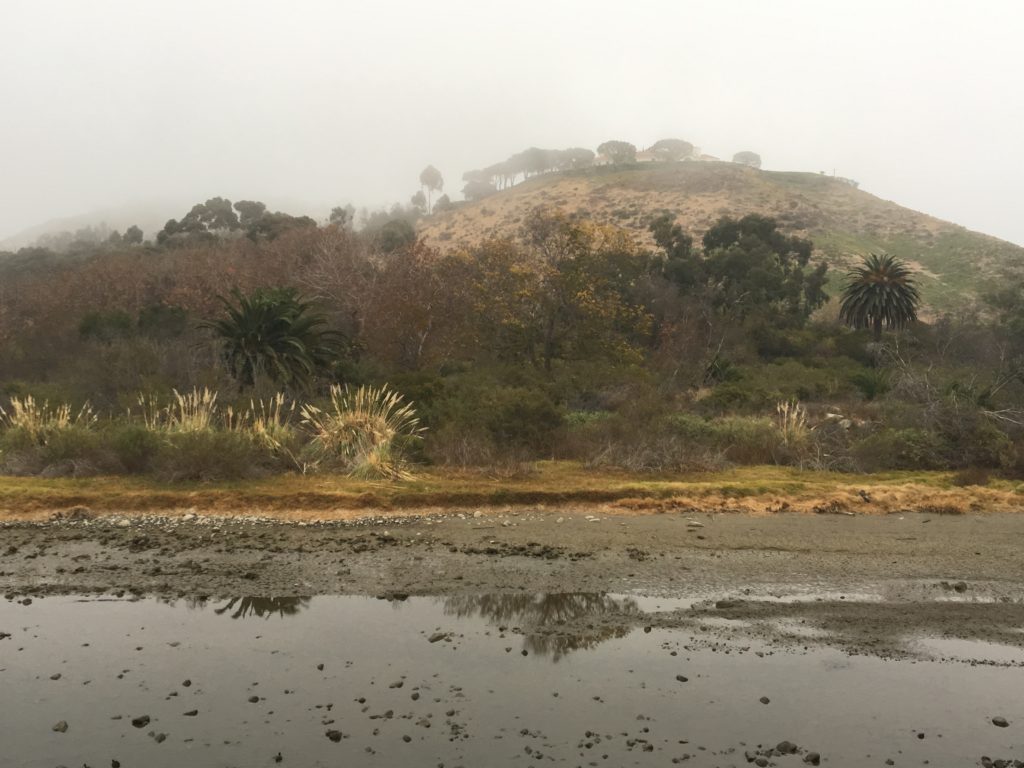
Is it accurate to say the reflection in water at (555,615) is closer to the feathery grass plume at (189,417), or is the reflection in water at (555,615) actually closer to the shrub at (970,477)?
the feathery grass plume at (189,417)

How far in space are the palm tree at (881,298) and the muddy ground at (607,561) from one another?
3072cm

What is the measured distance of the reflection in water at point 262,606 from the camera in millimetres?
8281

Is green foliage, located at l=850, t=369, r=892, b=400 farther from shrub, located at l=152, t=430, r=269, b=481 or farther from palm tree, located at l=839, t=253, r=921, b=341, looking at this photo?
shrub, located at l=152, t=430, r=269, b=481

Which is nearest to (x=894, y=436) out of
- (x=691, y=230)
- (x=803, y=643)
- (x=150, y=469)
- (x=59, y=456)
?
(x=803, y=643)

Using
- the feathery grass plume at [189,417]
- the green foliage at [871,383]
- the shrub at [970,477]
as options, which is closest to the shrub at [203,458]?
the feathery grass plume at [189,417]

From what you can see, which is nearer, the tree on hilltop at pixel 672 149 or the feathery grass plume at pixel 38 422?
the feathery grass plume at pixel 38 422

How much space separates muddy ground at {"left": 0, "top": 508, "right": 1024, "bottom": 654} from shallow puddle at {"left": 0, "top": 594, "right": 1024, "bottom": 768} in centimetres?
72

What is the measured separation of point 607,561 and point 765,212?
6858 cm

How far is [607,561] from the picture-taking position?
1029 cm

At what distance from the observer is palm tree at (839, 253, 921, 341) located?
40844mm

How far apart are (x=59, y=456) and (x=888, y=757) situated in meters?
14.9

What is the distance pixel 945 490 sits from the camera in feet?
47.6

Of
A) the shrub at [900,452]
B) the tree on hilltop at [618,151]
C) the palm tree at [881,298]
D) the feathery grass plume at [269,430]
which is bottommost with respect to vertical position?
the feathery grass plume at [269,430]

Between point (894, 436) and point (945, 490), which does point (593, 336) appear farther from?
point (945, 490)
